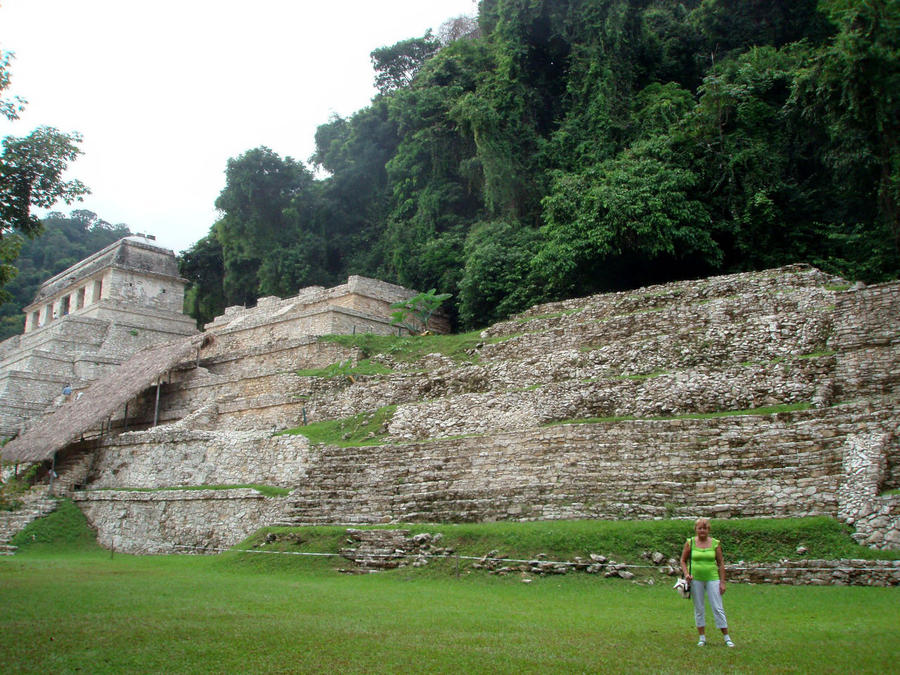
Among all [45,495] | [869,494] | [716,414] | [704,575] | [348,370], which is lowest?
[704,575]

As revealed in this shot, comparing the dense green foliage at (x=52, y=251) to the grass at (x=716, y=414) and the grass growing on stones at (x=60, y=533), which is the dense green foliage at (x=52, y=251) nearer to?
the grass growing on stones at (x=60, y=533)

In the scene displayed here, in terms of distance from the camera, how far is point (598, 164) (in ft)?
77.4

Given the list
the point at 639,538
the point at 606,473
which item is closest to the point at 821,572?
the point at 639,538

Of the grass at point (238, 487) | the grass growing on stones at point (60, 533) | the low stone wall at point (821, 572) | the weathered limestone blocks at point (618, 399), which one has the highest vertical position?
the weathered limestone blocks at point (618, 399)

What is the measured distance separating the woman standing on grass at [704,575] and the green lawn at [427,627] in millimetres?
259

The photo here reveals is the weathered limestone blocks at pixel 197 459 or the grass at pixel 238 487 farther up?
the weathered limestone blocks at pixel 197 459

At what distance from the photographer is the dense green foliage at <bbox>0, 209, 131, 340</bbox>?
49.2m

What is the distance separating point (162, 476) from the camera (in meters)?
19.7

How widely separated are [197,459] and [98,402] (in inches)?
218

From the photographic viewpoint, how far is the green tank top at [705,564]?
21.8 feet

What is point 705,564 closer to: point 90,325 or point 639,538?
Result: point 639,538

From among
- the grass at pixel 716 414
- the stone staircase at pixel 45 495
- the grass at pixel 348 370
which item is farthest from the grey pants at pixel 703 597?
the stone staircase at pixel 45 495

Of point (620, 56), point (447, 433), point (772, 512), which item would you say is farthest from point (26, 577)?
point (620, 56)

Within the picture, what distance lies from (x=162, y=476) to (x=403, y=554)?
10541 millimetres
